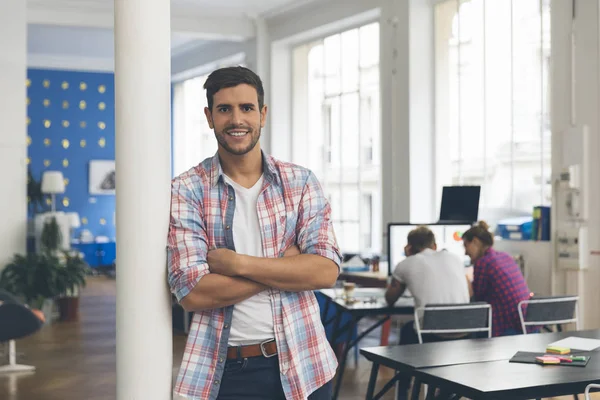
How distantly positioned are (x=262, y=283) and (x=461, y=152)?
24.3 feet

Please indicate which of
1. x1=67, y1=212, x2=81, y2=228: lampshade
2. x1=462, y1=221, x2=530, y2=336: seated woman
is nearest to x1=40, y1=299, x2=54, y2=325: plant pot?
x1=67, y1=212, x2=81, y2=228: lampshade

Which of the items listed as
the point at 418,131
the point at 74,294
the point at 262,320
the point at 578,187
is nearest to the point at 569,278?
the point at 578,187

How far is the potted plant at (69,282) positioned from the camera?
10.2 m

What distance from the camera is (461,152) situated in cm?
942

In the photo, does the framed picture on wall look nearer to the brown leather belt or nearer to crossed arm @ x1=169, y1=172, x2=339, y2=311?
crossed arm @ x1=169, y1=172, x2=339, y2=311

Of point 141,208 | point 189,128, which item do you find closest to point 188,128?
point 189,128

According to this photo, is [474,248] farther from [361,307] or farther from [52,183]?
[52,183]

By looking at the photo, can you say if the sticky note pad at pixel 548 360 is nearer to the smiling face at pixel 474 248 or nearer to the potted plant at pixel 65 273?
the smiling face at pixel 474 248

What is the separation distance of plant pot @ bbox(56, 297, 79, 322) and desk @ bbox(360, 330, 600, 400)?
744 centimetres

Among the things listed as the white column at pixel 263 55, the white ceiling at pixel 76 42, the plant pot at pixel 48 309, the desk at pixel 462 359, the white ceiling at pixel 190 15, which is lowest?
the plant pot at pixel 48 309

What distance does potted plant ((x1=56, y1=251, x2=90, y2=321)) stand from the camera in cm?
1024

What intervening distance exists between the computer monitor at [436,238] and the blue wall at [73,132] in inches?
452

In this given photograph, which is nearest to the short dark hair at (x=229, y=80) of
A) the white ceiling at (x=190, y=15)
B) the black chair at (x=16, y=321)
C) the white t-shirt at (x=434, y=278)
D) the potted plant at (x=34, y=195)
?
the black chair at (x=16, y=321)

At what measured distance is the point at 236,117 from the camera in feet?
7.60
